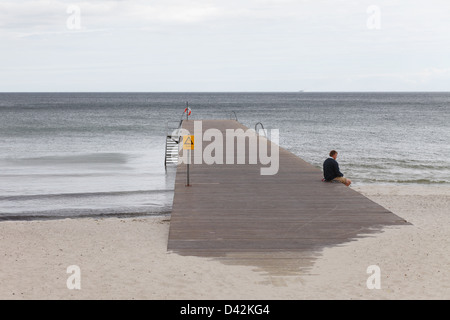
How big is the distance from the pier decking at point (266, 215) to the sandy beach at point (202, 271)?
0.41m

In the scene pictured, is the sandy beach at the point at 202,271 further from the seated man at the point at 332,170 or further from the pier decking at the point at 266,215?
the seated man at the point at 332,170

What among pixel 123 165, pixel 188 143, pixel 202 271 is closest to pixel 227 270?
pixel 202 271

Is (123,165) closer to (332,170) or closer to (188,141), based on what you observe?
(188,141)

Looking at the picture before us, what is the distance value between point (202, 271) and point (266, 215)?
9.50 ft

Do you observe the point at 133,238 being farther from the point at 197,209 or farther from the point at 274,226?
the point at 274,226

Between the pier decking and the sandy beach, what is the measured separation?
414mm

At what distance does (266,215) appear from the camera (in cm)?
1026

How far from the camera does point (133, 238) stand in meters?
10.8

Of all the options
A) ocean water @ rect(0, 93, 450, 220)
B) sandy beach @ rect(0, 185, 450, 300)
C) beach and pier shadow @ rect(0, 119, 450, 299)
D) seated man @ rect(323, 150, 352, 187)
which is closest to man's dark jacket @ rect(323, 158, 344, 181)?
seated man @ rect(323, 150, 352, 187)

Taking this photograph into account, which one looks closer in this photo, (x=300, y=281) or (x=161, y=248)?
(x=300, y=281)

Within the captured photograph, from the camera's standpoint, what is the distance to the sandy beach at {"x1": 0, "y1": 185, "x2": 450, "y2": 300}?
23.3 feet
